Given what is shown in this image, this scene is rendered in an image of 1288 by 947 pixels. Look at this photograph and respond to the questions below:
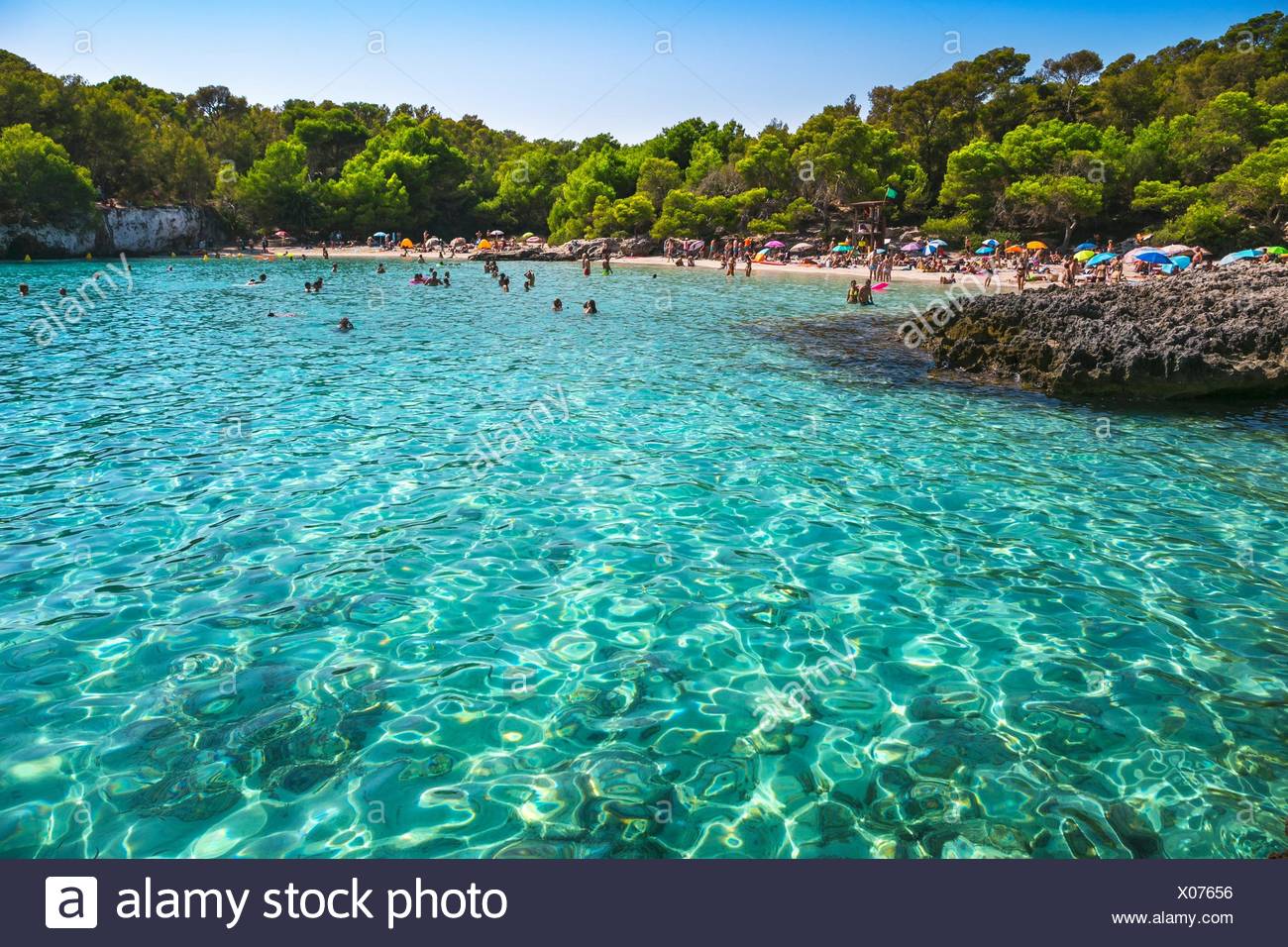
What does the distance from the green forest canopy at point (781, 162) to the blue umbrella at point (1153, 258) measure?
9377 millimetres

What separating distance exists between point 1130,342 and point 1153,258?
31.2 metres

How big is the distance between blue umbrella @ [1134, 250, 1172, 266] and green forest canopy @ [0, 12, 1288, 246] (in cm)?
938

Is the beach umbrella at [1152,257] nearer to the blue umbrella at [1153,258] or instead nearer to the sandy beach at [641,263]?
the blue umbrella at [1153,258]

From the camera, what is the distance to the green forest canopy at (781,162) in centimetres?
5619

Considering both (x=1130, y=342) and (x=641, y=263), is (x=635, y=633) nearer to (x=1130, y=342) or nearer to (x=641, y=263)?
(x=1130, y=342)

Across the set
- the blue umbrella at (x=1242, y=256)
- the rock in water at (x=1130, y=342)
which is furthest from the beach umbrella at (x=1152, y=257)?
the rock in water at (x=1130, y=342)

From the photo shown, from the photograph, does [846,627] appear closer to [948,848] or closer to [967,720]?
[967,720]

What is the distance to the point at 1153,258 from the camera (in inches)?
1610
